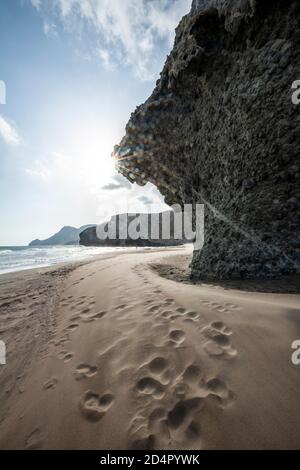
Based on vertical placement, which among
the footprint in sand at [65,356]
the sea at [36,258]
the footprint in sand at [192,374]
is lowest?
the sea at [36,258]

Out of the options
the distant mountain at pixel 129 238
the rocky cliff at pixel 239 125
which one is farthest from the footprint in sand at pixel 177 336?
the distant mountain at pixel 129 238

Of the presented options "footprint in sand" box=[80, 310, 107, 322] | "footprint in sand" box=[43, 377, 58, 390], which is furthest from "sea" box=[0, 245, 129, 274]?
"footprint in sand" box=[43, 377, 58, 390]

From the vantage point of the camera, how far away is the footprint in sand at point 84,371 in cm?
265

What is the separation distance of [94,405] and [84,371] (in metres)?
0.66

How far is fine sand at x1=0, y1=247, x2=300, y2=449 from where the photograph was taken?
1712mm

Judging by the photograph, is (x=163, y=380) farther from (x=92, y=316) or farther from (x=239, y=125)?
(x=239, y=125)

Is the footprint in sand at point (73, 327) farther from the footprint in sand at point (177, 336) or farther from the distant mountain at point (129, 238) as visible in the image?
the distant mountain at point (129, 238)

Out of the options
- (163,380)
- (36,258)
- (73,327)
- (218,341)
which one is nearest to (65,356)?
(73,327)

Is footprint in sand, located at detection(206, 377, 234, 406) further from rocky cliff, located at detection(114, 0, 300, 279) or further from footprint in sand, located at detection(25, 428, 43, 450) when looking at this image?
rocky cliff, located at detection(114, 0, 300, 279)

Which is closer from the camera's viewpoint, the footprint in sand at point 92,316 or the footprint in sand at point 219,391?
the footprint in sand at point 219,391

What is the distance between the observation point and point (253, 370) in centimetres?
215

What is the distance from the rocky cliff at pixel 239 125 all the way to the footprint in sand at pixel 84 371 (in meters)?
5.01

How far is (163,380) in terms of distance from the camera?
2279 mm
